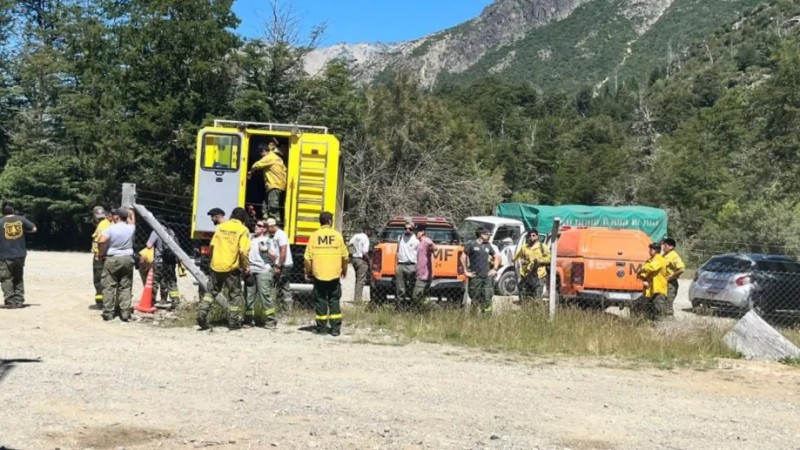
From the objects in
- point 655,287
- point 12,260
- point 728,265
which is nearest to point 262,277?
point 12,260

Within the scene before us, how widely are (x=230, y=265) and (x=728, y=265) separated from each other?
11335 mm

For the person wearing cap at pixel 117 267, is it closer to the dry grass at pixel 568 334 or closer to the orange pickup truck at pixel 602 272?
the dry grass at pixel 568 334

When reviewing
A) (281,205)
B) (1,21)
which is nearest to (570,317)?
(281,205)

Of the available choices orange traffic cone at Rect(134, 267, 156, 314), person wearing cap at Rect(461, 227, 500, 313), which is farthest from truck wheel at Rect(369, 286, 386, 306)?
orange traffic cone at Rect(134, 267, 156, 314)

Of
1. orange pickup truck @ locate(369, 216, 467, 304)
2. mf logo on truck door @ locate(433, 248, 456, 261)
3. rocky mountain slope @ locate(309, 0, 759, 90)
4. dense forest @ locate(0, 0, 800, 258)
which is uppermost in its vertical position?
rocky mountain slope @ locate(309, 0, 759, 90)

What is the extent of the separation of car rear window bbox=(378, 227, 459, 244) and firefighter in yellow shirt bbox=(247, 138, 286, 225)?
Result: 277 cm

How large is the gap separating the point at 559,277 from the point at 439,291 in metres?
2.45

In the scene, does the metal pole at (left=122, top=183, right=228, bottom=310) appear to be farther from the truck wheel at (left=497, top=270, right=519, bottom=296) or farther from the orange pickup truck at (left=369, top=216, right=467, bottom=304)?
the truck wheel at (left=497, top=270, right=519, bottom=296)

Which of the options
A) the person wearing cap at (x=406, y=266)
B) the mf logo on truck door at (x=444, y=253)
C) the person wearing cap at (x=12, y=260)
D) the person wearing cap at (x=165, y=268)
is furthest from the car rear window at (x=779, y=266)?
the person wearing cap at (x=12, y=260)

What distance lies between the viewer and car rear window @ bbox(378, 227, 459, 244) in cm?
1597

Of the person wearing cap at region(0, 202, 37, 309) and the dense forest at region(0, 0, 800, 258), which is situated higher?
the dense forest at region(0, 0, 800, 258)

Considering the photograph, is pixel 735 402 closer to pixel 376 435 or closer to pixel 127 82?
pixel 376 435

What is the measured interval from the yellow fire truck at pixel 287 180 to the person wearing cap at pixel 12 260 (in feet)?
9.93

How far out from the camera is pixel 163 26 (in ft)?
120
